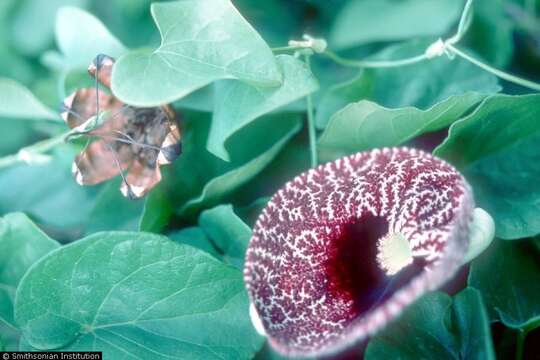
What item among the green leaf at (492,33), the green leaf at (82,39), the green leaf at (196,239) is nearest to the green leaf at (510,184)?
the green leaf at (492,33)

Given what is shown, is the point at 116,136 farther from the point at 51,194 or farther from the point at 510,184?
the point at 510,184

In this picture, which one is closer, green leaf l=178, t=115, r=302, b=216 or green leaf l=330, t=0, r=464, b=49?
green leaf l=178, t=115, r=302, b=216

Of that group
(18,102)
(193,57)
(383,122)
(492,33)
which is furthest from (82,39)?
(492,33)

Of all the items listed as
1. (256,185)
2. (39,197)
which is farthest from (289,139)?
(39,197)

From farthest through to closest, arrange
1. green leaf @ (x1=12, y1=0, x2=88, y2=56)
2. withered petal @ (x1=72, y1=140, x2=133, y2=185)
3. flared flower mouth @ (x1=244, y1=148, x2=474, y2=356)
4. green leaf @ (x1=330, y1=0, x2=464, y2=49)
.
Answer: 1. green leaf @ (x1=12, y1=0, x2=88, y2=56)
2. green leaf @ (x1=330, y1=0, x2=464, y2=49)
3. withered petal @ (x1=72, y1=140, x2=133, y2=185)
4. flared flower mouth @ (x1=244, y1=148, x2=474, y2=356)

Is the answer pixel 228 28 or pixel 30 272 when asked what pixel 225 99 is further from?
pixel 30 272

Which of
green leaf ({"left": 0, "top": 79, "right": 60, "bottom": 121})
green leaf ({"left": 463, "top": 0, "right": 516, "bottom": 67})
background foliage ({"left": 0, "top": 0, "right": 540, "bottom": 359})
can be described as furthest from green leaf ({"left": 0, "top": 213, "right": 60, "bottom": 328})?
green leaf ({"left": 463, "top": 0, "right": 516, "bottom": 67})

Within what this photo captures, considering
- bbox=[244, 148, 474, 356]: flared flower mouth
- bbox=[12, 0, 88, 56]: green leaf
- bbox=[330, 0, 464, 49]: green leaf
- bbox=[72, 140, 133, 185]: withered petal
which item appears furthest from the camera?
bbox=[12, 0, 88, 56]: green leaf

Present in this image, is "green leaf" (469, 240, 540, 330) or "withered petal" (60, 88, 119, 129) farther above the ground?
"withered petal" (60, 88, 119, 129)

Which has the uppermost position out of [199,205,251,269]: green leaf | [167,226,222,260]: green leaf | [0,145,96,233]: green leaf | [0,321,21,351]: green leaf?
[199,205,251,269]: green leaf

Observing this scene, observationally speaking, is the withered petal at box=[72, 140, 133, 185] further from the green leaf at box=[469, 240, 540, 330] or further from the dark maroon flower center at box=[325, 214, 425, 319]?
the green leaf at box=[469, 240, 540, 330]
